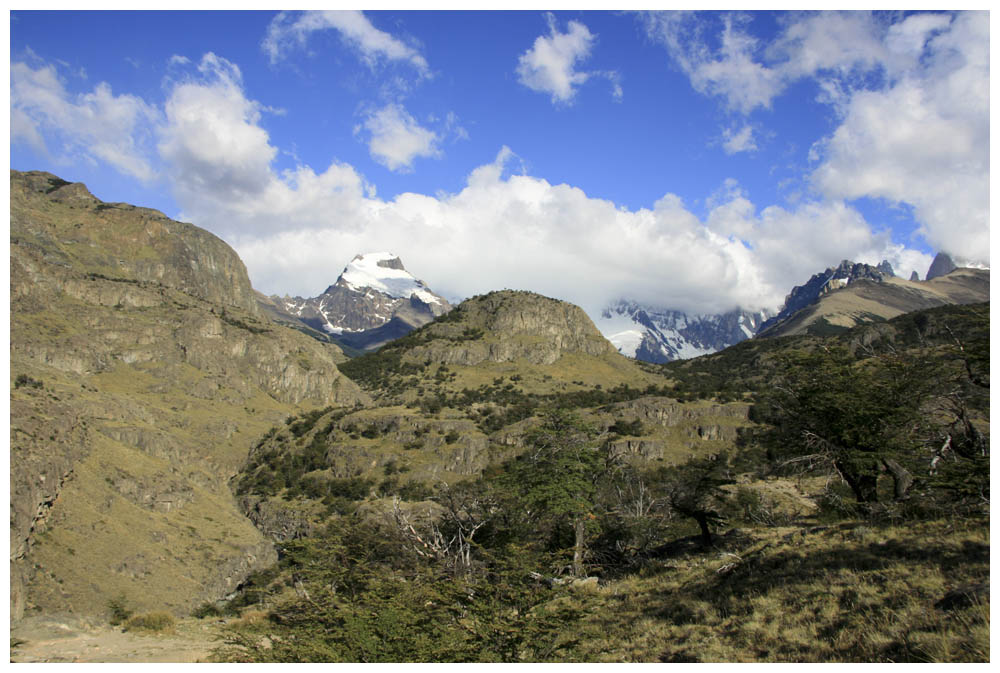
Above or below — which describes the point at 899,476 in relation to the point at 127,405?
below

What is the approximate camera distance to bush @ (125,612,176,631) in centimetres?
2957

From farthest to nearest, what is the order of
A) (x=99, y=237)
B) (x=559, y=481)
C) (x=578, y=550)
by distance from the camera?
(x=99, y=237) → (x=559, y=481) → (x=578, y=550)

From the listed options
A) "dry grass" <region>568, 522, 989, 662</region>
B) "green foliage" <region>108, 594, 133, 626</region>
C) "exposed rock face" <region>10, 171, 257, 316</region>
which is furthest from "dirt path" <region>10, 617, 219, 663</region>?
"exposed rock face" <region>10, 171, 257, 316</region>

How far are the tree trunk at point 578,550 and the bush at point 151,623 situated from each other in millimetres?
24003

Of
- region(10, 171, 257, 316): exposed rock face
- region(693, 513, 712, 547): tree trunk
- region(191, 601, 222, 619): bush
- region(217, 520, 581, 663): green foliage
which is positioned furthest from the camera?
region(10, 171, 257, 316): exposed rock face

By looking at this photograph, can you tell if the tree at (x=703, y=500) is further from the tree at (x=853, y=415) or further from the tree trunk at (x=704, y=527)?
the tree at (x=853, y=415)

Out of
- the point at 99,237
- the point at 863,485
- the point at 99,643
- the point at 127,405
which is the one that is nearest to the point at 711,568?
the point at 863,485

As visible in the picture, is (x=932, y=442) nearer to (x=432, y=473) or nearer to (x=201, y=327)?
(x=432, y=473)

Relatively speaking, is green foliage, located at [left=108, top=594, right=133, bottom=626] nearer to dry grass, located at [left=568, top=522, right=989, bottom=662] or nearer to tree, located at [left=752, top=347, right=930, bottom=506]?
dry grass, located at [left=568, top=522, right=989, bottom=662]

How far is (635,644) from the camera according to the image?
56.4ft

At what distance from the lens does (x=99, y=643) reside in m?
Result: 25.7

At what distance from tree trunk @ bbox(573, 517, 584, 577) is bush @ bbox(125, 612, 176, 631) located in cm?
Answer: 2400

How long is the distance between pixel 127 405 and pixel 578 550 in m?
102

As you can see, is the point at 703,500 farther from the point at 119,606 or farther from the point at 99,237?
the point at 99,237
